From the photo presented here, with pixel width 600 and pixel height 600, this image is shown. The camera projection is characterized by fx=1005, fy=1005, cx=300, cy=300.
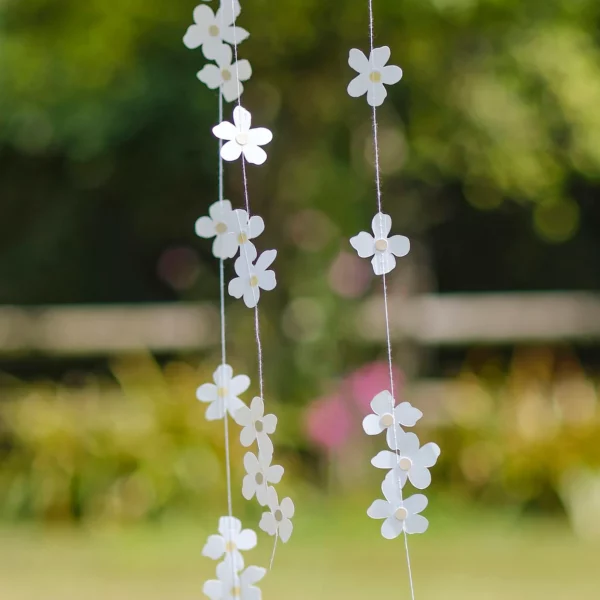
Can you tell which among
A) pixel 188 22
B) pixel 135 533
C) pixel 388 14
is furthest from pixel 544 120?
pixel 135 533

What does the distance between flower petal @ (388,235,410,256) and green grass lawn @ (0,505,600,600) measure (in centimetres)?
258

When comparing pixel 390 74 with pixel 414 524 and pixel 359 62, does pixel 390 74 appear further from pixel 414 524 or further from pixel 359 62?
pixel 414 524

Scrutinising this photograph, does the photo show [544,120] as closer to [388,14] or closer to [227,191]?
[388,14]

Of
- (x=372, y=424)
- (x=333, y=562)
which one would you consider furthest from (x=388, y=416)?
(x=333, y=562)

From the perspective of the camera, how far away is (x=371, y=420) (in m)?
1.04

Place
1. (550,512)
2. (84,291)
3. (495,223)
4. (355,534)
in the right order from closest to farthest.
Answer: (355,534)
(550,512)
(495,223)
(84,291)

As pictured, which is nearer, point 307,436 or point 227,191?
point 307,436

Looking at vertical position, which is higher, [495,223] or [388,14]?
[495,223]

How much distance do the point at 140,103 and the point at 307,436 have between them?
2.29m

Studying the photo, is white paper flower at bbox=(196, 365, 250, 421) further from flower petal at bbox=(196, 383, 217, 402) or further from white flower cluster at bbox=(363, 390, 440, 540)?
white flower cluster at bbox=(363, 390, 440, 540)

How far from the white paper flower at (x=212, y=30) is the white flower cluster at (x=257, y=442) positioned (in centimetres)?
37

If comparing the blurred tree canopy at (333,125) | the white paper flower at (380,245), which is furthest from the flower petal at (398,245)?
the blurred tree canopy at (333,125)

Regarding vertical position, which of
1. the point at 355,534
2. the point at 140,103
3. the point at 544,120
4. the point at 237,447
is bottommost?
the point at 355,534

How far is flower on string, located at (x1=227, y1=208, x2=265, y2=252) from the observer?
110 centimetres
